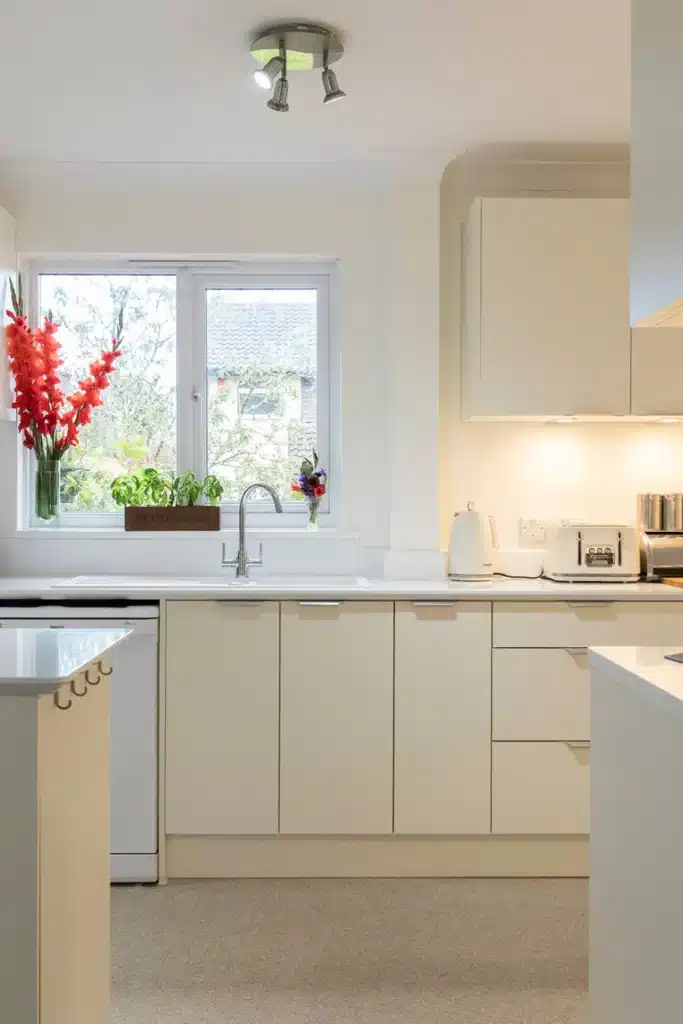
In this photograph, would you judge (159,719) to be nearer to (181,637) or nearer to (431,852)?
(181,637)

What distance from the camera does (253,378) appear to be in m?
3.85

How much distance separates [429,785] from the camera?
315 cm

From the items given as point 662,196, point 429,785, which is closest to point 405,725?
point 429,785

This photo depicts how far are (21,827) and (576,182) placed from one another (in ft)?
10.2

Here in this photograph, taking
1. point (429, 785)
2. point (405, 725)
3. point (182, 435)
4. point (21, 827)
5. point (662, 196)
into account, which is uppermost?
point (662, 196)

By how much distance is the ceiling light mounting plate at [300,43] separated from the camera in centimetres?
258

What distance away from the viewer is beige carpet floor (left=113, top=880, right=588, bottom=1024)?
2.34m

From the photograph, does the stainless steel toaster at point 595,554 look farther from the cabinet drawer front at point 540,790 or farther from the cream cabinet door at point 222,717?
the cream cabinet door at point 222,717

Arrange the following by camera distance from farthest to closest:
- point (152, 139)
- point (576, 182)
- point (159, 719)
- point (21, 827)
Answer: point (576, 182), point (152, 139), point (159, 719), point (21, 827)

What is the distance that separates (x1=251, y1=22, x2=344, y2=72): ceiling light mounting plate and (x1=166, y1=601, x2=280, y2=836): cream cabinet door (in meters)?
1.66

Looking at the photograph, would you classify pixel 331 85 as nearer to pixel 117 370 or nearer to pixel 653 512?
pixel 117 370

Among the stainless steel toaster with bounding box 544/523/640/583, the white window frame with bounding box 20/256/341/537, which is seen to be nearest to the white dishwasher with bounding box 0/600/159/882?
the white window frame with bounding box 20/256/341/537

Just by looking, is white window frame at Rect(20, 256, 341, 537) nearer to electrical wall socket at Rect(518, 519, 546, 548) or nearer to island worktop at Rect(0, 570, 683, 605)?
island worktop at Rect(0, 570, 683, 605)

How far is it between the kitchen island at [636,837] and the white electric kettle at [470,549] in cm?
144
